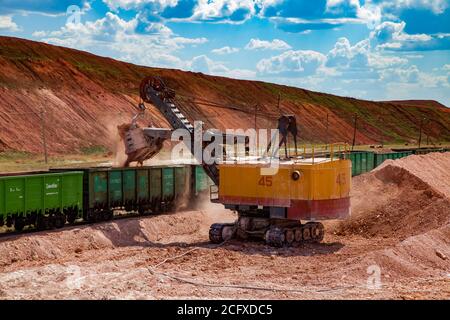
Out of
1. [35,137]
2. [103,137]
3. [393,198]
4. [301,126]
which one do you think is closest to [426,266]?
[393,198]

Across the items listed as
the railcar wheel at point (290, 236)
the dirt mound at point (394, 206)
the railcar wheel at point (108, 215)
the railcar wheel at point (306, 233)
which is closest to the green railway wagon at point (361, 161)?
the dirt mound at point (394, 206)

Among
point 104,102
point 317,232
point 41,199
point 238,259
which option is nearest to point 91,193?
point 41,199

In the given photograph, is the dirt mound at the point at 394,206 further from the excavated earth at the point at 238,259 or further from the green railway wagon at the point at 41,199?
the green railway wagon at the point at 41,199

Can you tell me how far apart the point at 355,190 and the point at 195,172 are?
8.00 m

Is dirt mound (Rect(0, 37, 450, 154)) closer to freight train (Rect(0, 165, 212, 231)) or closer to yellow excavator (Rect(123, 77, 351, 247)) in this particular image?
freight train (Rect(0, 165, 212, 231))

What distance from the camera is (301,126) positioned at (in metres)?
121

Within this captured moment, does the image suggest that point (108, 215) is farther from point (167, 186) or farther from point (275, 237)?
point (275, 237)

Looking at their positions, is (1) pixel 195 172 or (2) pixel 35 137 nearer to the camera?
(1) pixel 195 172

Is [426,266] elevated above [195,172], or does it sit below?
below

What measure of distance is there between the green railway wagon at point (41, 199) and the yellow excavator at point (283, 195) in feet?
17.7

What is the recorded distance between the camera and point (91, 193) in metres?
29.6

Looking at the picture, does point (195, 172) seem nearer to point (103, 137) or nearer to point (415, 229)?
point (415, 229)

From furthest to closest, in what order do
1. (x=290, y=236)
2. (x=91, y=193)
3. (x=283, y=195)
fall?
(x=91, y=193)
(x=290, y=236)
(x=283, y=195)

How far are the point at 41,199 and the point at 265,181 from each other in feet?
26.5
